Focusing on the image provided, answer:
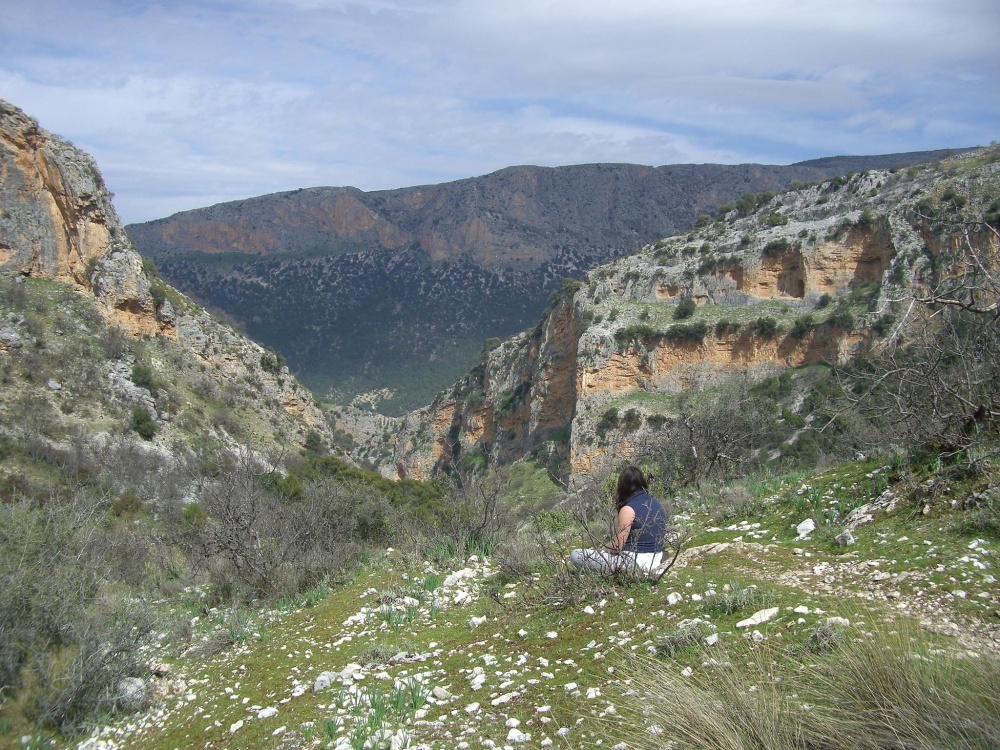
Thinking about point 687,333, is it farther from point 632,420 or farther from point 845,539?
point 845,539

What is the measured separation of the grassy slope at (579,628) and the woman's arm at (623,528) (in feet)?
1.00

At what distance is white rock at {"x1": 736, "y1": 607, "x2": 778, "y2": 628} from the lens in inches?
150

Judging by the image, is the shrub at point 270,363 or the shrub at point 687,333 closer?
the shrub at point 270,363

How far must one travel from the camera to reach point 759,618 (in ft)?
12.7

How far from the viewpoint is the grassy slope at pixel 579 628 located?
11.6ft

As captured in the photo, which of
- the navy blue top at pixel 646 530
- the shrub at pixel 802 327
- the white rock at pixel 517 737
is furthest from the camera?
the shrub at pixel 802 327

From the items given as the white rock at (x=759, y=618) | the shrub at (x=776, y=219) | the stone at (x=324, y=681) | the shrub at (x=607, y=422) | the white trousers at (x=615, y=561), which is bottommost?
the shrub at (x=607, y=422)

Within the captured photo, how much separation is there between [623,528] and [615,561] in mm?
256

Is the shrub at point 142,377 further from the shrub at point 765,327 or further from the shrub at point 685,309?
the shrub at point 765,327

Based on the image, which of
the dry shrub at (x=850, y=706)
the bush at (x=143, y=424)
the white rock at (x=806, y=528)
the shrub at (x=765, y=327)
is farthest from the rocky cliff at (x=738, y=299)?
the dry shrub at (x=850, y=706)

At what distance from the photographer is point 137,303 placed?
3055 centimetres

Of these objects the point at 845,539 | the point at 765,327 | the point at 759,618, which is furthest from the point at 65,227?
the point at 765,327

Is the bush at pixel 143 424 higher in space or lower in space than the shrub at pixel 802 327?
lower

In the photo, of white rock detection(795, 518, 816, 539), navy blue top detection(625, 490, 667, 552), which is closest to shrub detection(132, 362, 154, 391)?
navy blue top detection(625, 490, 667, 552)
